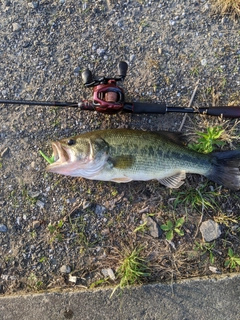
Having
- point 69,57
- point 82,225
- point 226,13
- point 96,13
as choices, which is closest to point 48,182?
point 82,225

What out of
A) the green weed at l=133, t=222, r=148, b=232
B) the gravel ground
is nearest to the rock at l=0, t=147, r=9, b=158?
the gravel ground

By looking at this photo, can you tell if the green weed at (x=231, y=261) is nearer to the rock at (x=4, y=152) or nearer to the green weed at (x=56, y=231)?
the green weed at (x=56, y=231)

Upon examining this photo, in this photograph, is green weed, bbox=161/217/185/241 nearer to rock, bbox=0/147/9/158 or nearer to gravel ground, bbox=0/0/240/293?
gravel ground, bbox=0/0/240/293

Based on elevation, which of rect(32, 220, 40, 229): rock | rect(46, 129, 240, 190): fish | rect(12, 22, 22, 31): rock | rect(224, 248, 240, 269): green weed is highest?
rect(12, 22, 22, 31): rock

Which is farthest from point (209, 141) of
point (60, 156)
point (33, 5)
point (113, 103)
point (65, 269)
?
point (33, 5)

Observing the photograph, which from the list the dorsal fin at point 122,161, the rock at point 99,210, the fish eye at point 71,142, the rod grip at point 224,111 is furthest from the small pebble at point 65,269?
the rod grip at point 224,111

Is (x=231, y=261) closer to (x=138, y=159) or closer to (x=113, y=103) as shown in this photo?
(x=138, y=159)
